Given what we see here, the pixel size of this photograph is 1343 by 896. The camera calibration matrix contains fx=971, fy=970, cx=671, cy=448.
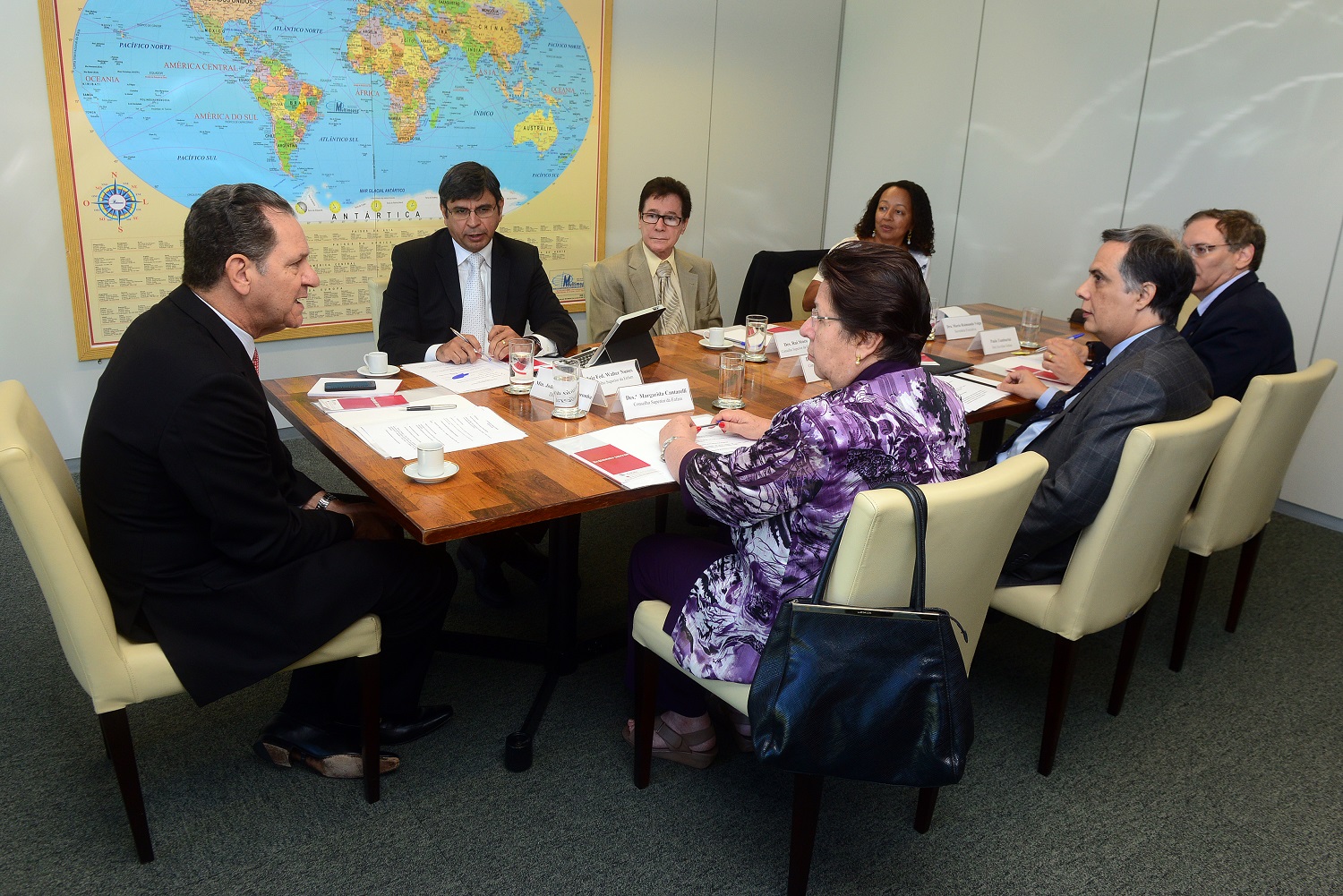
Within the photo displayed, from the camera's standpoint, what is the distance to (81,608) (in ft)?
5.76

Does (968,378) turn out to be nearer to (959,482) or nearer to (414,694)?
(959,482)

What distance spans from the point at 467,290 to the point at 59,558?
1960 mm

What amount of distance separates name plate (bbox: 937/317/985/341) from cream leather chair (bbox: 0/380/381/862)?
2637mm

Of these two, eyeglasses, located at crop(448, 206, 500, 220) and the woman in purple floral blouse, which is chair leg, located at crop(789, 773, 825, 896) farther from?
eyeglasses, located at crop(448, 206, 500, 220)

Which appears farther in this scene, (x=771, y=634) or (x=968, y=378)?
(x=968, y=378)

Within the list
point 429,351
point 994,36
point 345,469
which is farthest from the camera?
point 994,36

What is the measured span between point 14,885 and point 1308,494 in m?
4.77

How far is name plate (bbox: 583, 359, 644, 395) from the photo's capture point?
2.67 meters

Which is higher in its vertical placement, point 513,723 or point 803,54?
point 803,54

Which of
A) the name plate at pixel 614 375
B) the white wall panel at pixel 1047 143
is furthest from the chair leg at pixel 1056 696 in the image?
the white wall panel at pixel 1047 143

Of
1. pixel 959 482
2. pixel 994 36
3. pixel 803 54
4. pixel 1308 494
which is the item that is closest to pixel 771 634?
pixel 959 482

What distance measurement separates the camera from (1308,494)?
14.0ft

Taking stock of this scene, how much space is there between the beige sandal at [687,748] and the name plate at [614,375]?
36.0 inches

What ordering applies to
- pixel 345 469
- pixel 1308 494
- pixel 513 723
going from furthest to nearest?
pixel 1308 494 → pixel 513 723 → pixel 345 469
